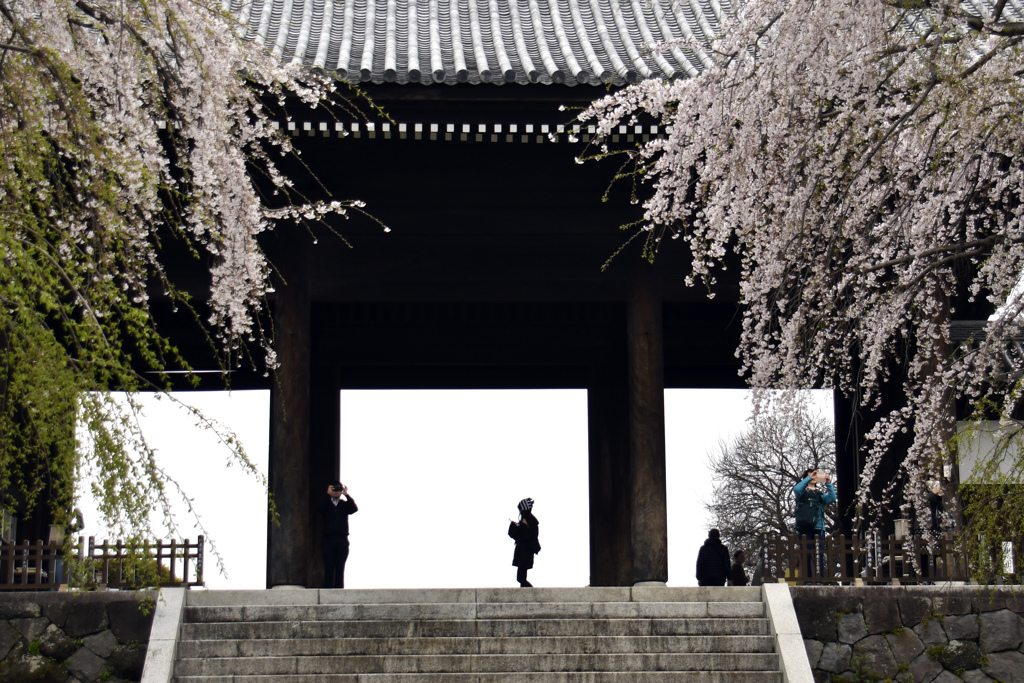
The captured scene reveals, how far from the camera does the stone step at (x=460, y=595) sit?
10008mm

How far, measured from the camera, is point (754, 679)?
29.8ft

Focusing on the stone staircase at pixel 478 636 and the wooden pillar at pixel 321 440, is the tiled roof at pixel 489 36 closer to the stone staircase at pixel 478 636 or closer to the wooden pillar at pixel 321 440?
the wooden pillar at pixel 321 440

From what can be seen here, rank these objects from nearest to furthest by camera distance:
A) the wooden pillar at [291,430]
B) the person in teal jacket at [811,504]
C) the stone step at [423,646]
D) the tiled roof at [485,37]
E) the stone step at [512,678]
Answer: the stone step at [512,678] < the stone step at [423,646] < the tiled roof at [485,37] < the wooden pillar at [291,430] < the person in teal jacket at [811,504]

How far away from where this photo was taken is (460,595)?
10055 millimetres

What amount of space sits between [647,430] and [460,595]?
2496 mm

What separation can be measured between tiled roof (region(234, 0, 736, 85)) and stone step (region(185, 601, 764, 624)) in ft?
13.7

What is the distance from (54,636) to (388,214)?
4.78 metres

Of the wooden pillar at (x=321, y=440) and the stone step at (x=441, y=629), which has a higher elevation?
the wooden pillar at (x=321, y=440)

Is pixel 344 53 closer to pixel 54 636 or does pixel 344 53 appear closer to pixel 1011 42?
pixel 54 636

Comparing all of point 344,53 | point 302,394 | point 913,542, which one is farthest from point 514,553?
point 344,53

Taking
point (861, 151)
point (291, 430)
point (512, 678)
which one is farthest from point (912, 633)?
point (291, 430)

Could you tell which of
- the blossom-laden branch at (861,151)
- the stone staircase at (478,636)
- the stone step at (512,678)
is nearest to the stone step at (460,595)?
the stone staircase at (478,636)

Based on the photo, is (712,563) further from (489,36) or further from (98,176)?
(98,176)

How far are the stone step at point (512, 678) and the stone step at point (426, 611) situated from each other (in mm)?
710
